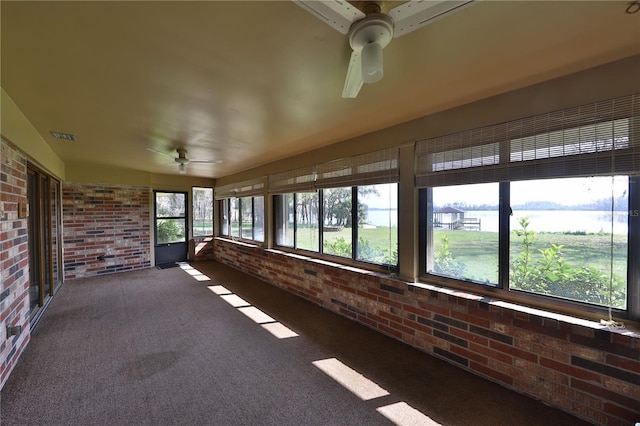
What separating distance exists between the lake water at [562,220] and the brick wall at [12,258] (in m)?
4.03

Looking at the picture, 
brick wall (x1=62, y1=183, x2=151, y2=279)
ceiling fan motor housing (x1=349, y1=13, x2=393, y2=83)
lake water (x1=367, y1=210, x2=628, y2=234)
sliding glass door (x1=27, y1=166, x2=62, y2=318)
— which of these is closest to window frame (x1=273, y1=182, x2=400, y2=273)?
lake water (x1=367, y1=210, x2=628, y2=234)

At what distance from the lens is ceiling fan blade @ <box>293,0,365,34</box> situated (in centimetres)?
107

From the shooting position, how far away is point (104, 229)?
234 inches

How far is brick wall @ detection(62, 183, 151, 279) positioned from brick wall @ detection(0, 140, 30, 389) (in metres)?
3.34

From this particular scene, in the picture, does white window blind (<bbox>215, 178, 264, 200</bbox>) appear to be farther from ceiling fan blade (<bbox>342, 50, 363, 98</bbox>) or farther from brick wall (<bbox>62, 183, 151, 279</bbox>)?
ceiling fan blade (<bbox>342, 50, 363, 98</bbox>)

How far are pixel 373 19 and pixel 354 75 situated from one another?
315 mm

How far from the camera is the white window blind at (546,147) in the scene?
1739 mm

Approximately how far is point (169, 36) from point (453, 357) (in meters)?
3.19

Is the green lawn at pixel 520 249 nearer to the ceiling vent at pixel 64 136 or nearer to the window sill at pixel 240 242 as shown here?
the window sill at pixel 240 242

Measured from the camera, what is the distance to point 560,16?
1.33m

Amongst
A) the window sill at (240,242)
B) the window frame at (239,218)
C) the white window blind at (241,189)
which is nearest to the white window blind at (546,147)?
the white window blind at (241,189)

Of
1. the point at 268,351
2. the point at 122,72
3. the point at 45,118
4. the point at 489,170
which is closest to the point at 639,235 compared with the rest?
the point at 489,170

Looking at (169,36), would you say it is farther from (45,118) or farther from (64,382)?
(64,382)

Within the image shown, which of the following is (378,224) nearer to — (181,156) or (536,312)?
(536,312)
